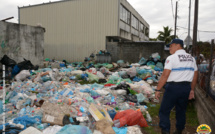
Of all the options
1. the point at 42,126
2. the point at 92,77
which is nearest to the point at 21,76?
the point at 92,77

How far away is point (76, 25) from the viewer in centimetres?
1552

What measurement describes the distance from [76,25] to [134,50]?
20.6ft

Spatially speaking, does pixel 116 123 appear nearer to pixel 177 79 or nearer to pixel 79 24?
pixel 177 79

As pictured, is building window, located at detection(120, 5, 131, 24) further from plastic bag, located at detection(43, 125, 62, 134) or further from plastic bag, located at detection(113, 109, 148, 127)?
plastic bag, located at detection(43, 125, 62, 134)

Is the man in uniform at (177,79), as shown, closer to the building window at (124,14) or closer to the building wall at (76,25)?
the building wall at (76,25)

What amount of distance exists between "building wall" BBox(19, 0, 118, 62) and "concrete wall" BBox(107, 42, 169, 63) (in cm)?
142

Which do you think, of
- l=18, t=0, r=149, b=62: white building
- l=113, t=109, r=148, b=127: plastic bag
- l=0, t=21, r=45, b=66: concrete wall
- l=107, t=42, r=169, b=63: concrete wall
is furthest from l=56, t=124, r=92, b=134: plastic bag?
l=18, t=0, r=149, b=62: white building

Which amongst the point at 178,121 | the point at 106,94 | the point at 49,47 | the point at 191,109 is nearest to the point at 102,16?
the point at 49,47

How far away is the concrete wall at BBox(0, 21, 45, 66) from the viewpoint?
8539 millimetres

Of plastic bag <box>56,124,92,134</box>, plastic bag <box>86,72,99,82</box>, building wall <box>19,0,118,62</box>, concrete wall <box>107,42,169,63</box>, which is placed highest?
building wall <box>19,0,118,62</box>

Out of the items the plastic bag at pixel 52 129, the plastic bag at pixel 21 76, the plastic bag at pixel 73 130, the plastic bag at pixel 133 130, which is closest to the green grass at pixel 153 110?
the plastic bag at pixel 133 130

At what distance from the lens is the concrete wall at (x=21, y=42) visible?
854 centimetres

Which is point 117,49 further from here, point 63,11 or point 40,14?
point 40,14

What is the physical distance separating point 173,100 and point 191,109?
7.23 feet
